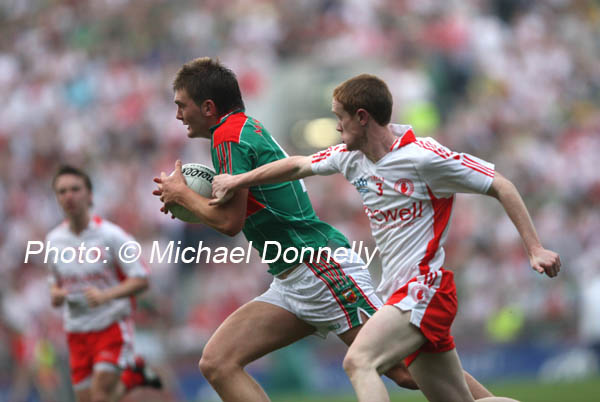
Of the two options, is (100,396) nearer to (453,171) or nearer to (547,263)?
(453,171)

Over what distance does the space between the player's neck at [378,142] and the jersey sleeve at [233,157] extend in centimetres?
74

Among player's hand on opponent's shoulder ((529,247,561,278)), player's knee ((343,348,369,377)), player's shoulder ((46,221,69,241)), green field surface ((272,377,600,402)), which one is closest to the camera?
player's hand on opponent's shoulder ((529,247,561,278))

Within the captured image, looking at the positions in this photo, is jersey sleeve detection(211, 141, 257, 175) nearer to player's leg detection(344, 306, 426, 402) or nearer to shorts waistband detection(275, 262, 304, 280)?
shorts waistband detection(275, 262, 304, 280)

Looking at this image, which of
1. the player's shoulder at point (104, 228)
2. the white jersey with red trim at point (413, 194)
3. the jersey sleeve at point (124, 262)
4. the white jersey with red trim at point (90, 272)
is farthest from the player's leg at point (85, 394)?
the white jersey with red trim at point (413, 194)

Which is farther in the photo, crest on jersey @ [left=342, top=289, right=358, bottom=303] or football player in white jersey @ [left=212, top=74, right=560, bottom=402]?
crest on jersey @ [left=342, top=289, right=358, bottom=303]

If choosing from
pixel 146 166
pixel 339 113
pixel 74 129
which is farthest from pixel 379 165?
pixel 74 129

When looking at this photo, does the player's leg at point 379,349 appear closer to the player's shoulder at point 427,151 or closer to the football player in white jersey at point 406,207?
the football player in white jersey at point 406,207

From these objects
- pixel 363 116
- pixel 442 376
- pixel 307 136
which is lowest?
pixel 442 376

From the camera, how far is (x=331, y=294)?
554 cm

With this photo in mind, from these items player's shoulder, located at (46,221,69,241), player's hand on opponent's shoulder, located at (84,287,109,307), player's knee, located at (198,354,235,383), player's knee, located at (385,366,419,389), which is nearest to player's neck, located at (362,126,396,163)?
player's knee, located at (385,366,419,389)

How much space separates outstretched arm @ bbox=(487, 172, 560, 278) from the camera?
4.60 m

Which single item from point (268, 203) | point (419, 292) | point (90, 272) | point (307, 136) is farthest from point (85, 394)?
point (307, 136)

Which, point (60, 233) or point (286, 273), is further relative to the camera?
point (60, 233)

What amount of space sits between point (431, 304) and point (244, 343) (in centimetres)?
129
